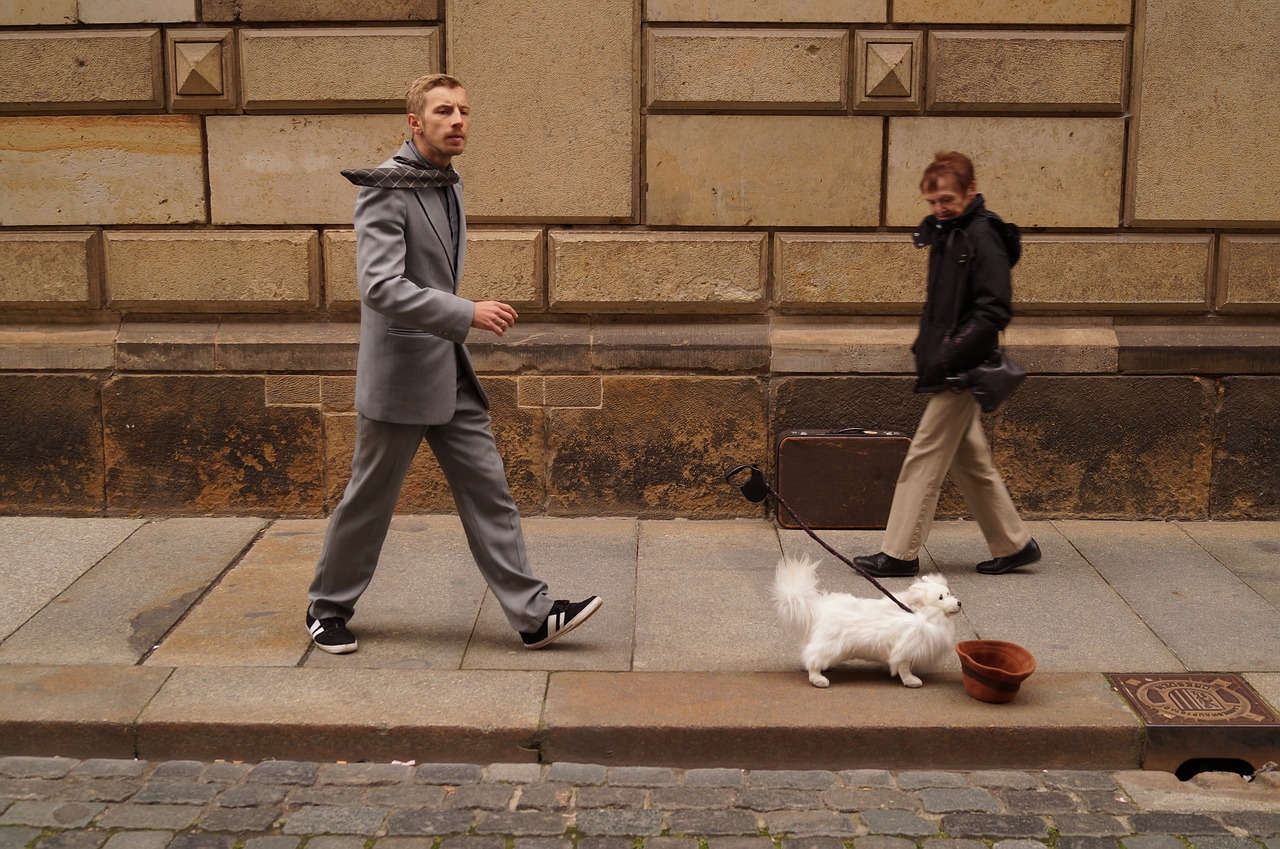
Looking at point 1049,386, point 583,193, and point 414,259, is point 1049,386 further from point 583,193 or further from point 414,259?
point 414,259

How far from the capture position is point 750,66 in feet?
20.8

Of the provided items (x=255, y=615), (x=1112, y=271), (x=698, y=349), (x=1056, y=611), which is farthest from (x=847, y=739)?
(x=1112, y=271)

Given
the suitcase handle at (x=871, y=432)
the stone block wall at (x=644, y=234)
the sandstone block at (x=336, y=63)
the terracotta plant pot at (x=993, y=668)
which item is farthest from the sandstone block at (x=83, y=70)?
the terracotta plant pot at (x=993, y=668)

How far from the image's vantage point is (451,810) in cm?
389

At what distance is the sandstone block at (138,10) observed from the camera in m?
6.35

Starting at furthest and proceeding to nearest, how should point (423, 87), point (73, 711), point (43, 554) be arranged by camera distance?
point (43, 554) < point (423, 87) < point (73, 711)

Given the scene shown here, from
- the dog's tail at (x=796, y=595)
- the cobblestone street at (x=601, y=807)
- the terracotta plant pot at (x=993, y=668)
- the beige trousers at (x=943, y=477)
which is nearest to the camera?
the cobblestone street at (x=601, y=807)

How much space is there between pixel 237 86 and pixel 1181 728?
5.01 m

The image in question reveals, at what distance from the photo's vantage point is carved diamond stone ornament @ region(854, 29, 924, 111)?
20.6 feet

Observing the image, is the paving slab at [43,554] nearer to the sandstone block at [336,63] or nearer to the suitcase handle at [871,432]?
the sandstone block at [336,63]

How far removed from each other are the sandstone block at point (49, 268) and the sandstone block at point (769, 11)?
3.00 metres

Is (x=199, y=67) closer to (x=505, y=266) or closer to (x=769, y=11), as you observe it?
(x=505, y=266)

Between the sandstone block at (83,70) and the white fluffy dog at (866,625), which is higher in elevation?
the sandstone block at (83,70)

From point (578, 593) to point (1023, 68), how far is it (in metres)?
3.29
